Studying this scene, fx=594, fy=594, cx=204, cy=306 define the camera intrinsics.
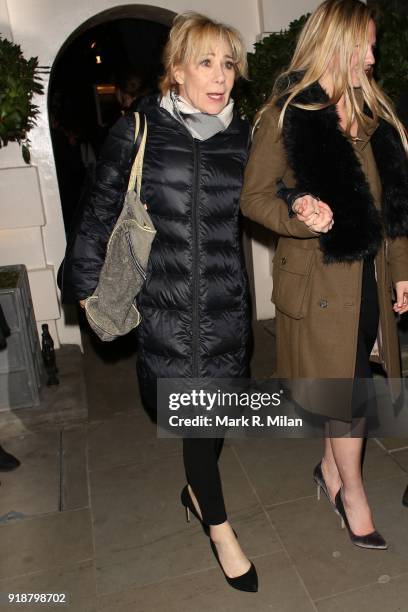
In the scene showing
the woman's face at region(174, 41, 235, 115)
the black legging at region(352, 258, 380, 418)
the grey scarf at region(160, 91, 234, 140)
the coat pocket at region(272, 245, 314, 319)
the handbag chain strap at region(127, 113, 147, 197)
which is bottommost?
the black legging at region(352, 258, 380, 418)

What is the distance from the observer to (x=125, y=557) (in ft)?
8.86

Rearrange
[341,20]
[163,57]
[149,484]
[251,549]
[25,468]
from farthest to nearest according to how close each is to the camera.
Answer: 1. [25,468]
2. [149,484]
3. [251,549]
4. [163,57]
5. [341,20]

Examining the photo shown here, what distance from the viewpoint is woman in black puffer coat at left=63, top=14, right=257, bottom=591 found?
86.7 inches

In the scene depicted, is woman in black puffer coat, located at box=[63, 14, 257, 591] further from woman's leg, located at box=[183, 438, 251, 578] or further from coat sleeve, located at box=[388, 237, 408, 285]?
coat sleeve, located at box=[388, 237, 408, 285]

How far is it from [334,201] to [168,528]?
68.7 inches

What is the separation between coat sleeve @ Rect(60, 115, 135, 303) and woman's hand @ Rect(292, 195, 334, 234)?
663 mm

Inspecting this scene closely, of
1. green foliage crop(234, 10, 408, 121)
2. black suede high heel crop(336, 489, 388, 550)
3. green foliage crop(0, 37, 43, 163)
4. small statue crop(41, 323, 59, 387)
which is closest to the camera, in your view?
black suede high heel crop(336, 489, 388, 550)

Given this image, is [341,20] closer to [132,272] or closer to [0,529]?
[132,272]

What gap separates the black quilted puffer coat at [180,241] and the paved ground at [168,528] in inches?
35.2

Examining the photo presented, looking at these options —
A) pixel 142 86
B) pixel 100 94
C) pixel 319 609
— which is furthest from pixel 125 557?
pixel 100 94

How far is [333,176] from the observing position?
219 centimetres

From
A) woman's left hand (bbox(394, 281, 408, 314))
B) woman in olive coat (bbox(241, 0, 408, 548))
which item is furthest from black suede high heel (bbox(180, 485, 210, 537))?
woman's left hand (bbox(394, 281, 408, 314))

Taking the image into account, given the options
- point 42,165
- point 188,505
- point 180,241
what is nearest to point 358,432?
point 188,505

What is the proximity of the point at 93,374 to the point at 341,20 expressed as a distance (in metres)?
3.64
